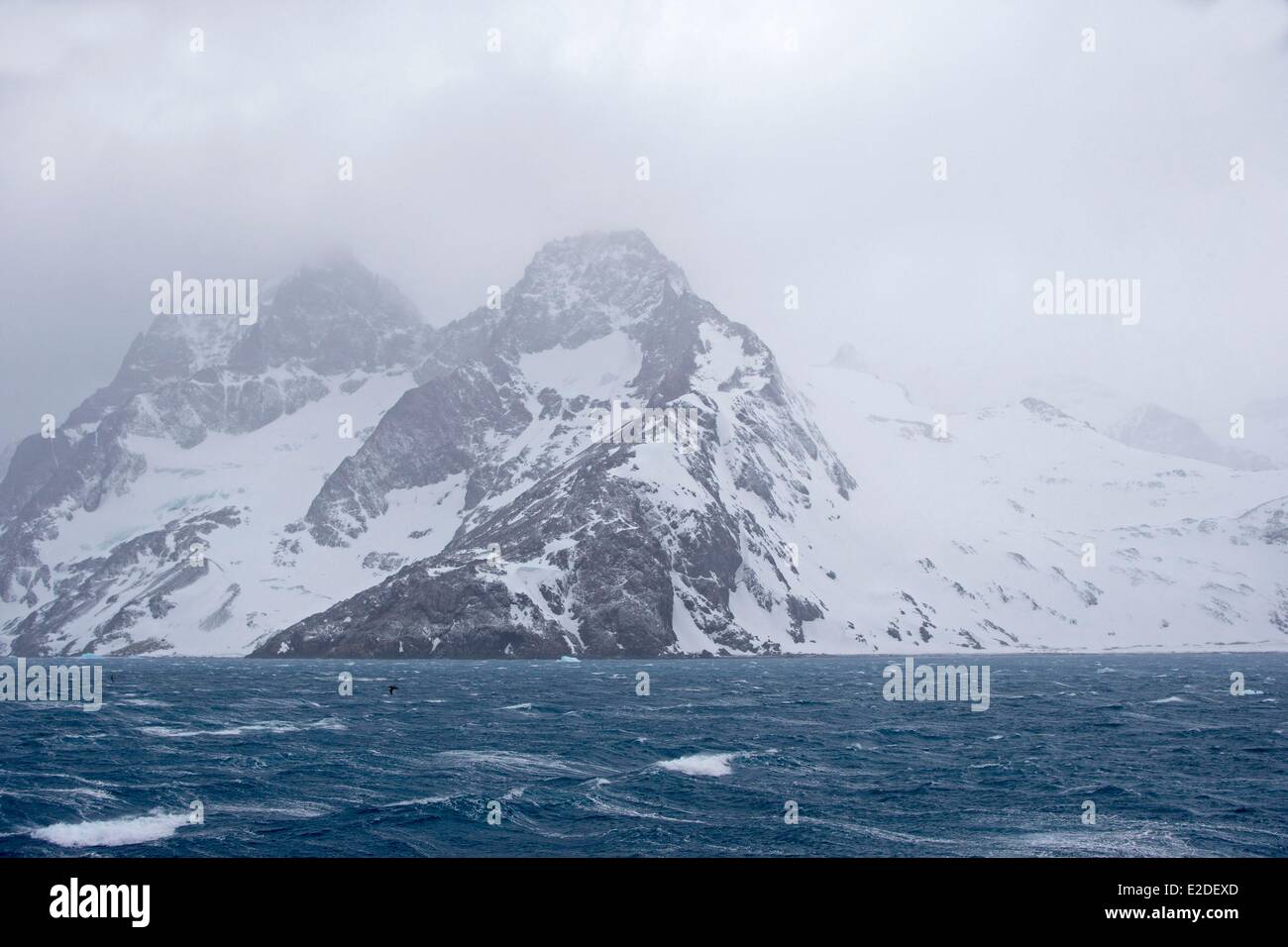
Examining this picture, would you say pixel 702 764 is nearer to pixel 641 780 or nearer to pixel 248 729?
pixel 641 780

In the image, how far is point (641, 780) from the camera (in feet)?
225

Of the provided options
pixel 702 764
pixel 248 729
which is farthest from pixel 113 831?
pixel 248 729

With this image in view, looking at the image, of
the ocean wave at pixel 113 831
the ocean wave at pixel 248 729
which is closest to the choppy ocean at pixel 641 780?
the ocean wave at pixel 113 831

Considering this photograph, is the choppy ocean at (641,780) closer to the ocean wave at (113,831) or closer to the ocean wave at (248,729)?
the ocean wave at (113,831)

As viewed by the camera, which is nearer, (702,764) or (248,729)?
(702,764)

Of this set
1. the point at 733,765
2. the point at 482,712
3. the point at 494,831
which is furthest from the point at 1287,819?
the point at 482,712

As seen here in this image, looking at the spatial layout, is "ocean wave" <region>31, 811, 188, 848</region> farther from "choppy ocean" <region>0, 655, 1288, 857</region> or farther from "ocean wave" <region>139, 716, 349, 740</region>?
"ocean wave" <region>139, 716, 349, 740</region>

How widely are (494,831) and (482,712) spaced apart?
63.9 m

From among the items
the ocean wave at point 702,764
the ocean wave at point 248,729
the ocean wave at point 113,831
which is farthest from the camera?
the ocean wave at point 248,729

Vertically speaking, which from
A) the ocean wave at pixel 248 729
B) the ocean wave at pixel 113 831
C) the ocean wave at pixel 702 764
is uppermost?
the ocean wave at pixel 113 831

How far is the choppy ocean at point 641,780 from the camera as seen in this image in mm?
51250
